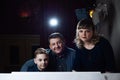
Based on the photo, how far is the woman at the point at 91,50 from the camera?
1.59 m

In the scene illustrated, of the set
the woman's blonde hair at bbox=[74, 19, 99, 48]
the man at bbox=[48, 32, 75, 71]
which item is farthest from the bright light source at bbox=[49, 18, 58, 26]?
the woman's blonde hair at bbox=[74, 19, 99, 48]

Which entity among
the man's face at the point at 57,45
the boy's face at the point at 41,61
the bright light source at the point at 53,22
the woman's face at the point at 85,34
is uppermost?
the bright light source at the point at 53,22

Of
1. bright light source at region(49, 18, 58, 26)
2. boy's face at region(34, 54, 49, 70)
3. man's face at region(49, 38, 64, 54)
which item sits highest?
bright light source at region(49, 18, 58, 26)

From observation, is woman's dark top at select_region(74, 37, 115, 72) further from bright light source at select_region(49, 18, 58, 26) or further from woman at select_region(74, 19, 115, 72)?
bright light source at select_region(49, 18, 58, 26)

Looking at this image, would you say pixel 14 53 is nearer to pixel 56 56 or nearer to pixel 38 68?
pixel 38 68

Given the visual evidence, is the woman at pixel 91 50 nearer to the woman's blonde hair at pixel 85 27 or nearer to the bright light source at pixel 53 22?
the woman's blonde hair at pixel 85 27

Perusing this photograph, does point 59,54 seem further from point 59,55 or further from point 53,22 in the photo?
point 53,22

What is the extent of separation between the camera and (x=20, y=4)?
1594 mm

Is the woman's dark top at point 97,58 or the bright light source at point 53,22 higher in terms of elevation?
the bright light source at point 53,22

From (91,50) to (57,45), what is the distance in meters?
0.29

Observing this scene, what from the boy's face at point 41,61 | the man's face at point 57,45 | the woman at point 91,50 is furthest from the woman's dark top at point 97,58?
the boy's face at point 41,61

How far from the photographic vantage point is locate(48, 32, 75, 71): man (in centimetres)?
159

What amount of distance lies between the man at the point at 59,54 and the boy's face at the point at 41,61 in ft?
0.14

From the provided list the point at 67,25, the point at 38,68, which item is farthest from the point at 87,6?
the point at 38,68
